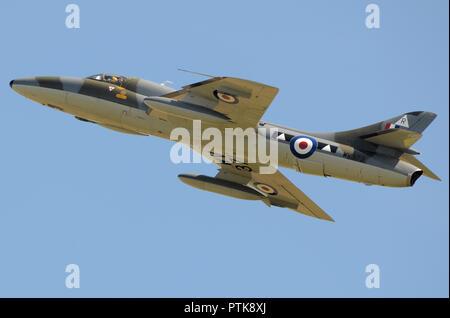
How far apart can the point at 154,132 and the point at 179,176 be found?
9.20 ft

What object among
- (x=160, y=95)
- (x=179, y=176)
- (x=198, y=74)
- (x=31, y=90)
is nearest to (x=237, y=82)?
(x=198, y=74)

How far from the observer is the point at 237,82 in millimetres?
27078

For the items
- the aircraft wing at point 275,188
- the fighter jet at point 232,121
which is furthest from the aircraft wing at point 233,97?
the aircraft wing at point 275,188

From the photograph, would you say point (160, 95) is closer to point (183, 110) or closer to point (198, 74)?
point (183, 110)

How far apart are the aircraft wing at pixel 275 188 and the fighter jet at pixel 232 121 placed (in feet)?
2.11

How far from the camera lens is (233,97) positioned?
2781 cm

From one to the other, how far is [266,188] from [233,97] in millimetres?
7165

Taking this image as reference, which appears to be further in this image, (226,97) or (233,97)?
(226,97)

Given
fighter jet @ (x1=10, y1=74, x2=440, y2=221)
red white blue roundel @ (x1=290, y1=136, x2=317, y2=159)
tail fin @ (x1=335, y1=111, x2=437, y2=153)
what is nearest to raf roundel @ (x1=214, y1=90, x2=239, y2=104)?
fighter jet @ (x1=10, y1=74, x2=440, y2=221)

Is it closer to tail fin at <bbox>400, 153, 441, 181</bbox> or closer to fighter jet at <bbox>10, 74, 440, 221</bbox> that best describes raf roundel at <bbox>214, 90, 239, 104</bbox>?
fighter jet at <bbox>10, 74, 440, 221</bbox>

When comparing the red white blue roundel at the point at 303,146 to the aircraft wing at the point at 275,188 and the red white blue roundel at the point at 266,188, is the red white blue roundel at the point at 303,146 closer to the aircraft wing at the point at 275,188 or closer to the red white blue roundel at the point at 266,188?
the aircraft wing at the point at 275,188

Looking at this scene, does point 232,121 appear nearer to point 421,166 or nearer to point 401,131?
point 401,131

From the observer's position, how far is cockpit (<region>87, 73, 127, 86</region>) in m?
31.1

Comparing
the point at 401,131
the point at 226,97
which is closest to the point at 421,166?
the point at 401,131
